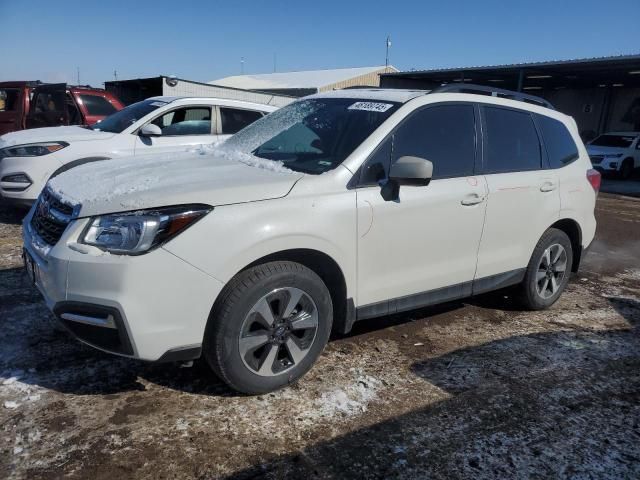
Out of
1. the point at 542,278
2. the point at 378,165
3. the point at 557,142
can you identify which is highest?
the point at 557,142

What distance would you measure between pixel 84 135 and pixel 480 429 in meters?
6.15

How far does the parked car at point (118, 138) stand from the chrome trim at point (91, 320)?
4.43m

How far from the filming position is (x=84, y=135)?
6969 millimetres

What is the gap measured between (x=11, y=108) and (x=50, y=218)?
9.13 metres

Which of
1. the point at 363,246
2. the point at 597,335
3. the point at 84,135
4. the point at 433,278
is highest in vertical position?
the point at 84,135

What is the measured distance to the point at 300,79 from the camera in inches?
1815

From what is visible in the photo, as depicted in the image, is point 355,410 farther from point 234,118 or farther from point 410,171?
point 234,118

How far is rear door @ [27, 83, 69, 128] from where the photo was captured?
32.1ft

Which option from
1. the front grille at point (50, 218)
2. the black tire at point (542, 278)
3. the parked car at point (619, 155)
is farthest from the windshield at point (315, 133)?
the parked car at point (619, 155)

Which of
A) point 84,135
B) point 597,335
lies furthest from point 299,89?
point 597,335

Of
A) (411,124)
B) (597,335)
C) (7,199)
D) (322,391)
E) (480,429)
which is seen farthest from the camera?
(7,199)

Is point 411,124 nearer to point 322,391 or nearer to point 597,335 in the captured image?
point 322,391

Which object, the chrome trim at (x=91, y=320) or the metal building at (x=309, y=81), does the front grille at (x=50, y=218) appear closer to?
the chrome trim at (x=91, y=320)

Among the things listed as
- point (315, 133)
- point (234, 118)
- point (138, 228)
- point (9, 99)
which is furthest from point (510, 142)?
point (9, 99)
